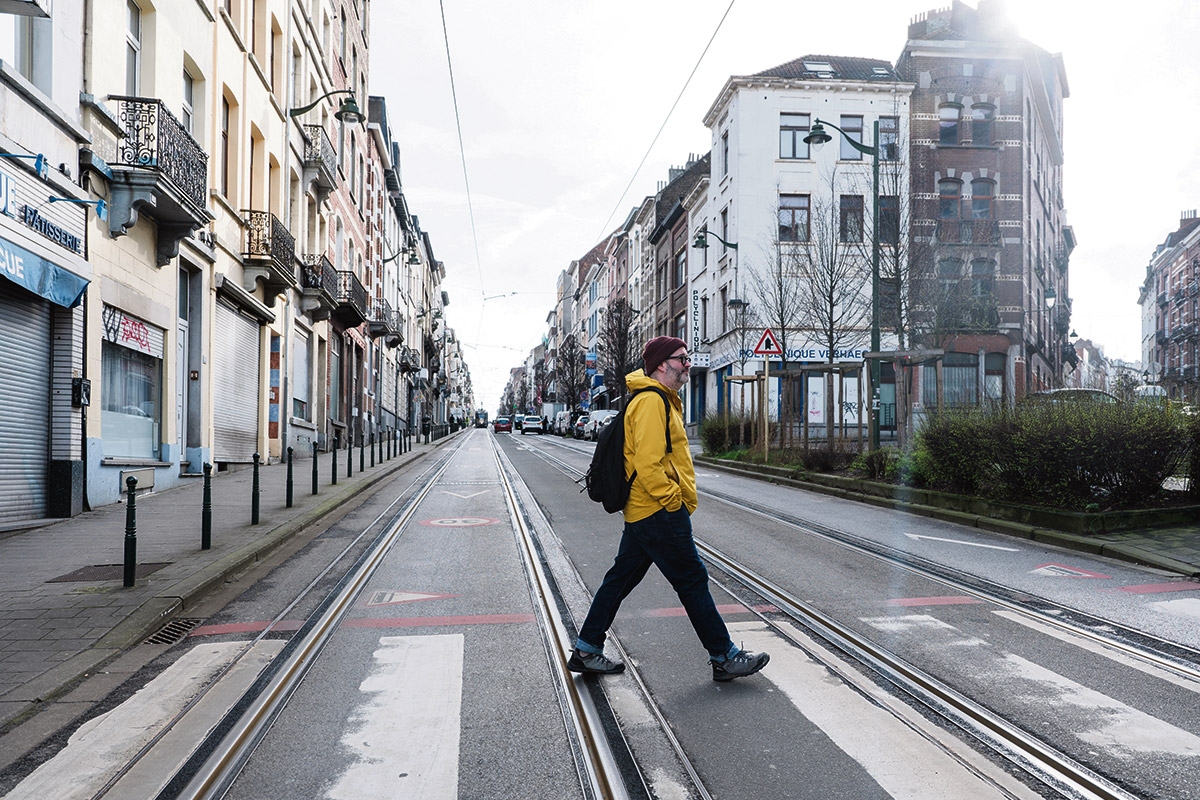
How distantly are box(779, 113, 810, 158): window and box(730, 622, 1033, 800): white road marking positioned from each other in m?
34.9

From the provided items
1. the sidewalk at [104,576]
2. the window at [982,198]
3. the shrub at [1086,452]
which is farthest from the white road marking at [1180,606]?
the window at [982,198]

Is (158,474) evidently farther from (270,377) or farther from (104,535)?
(270,377)

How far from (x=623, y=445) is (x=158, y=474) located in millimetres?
11958

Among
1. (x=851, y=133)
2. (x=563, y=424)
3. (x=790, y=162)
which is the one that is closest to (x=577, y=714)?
(x=790, y=162)

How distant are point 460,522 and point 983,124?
33727mm

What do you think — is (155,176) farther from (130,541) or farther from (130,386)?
(130,541)

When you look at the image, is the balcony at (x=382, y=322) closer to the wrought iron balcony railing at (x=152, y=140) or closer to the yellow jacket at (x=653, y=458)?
the wrought iron balcony railing at (x=152, y=140)

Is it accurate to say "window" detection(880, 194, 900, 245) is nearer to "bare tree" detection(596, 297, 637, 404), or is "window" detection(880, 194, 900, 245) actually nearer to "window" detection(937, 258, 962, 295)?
"window" detection(937, 258, 962, 295)

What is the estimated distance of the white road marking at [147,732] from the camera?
11.0 ft

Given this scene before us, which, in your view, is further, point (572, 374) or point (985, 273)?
point (572, 374)

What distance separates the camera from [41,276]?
9.98m

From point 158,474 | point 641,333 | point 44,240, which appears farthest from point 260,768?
point 641,333

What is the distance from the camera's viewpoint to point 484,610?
6.27 metres

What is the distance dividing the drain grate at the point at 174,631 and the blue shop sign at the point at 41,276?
5194 mm
